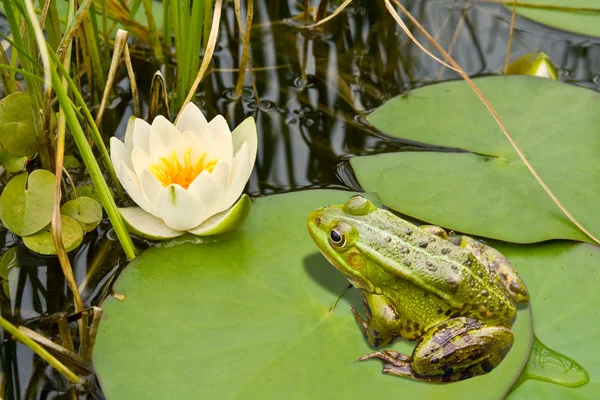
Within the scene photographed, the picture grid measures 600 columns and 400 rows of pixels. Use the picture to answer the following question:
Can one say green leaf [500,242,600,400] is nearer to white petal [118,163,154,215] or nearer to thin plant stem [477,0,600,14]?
white petal [118,163,154,215]

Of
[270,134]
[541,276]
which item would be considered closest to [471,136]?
[541,276]

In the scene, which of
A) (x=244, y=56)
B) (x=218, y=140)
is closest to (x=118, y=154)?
(x=218, y=140)

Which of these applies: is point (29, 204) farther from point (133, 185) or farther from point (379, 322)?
point (379, 322)

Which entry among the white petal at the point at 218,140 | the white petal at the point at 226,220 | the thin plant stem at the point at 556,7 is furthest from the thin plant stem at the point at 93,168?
the thin plant stem at the point at 556,7

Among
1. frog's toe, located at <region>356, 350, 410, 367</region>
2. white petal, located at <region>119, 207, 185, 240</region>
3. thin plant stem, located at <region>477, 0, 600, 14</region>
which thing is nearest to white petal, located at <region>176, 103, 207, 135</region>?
white petal, located at <region>119, 207, 185, 240</region>

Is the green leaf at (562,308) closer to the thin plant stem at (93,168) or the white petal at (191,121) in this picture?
the white petal at (191,121)

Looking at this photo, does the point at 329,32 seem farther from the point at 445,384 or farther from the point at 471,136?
the point at 445,384

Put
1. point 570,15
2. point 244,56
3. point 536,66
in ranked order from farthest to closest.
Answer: point 570,15 → point 536,66 → point 244,56
